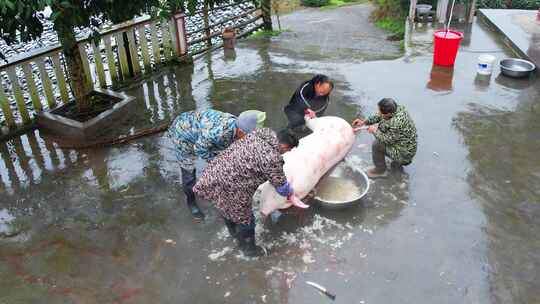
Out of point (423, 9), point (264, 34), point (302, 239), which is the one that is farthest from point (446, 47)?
point (264, 34)

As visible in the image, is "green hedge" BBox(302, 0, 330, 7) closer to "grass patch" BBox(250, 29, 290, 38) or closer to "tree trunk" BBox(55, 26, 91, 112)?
"grass patch" BBox(250, 29, 290, 38)

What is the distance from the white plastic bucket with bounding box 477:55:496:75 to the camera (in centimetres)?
786

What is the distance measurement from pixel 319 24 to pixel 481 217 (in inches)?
534

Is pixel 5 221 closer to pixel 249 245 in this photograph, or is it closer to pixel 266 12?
pixel 249 245

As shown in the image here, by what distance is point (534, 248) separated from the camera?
13.6ft

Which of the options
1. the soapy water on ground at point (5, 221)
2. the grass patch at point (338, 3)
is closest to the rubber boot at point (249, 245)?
the soapy water on ground at point (5, 221)

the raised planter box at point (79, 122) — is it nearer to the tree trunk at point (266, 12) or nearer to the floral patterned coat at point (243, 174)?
the floral patterned coat at point (243, 174)

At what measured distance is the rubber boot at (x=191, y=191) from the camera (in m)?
4.66

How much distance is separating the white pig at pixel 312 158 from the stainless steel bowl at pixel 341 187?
0.29 m

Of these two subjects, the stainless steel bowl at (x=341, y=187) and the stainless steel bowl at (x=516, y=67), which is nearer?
the stainless steel bowl at (x=341, y=187)

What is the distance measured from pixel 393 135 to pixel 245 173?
209 cm

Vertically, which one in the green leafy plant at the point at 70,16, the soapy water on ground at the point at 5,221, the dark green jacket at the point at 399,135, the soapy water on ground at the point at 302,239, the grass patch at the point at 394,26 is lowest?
the grass patch at the point at 394,26

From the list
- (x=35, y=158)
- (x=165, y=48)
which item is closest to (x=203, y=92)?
(x=165, y=48)

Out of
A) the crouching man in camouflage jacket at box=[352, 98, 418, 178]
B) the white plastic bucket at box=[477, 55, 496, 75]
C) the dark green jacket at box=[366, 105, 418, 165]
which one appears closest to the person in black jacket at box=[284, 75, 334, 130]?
the crouching man in camouflage jacket at box=[352, 98, 418, 178]
